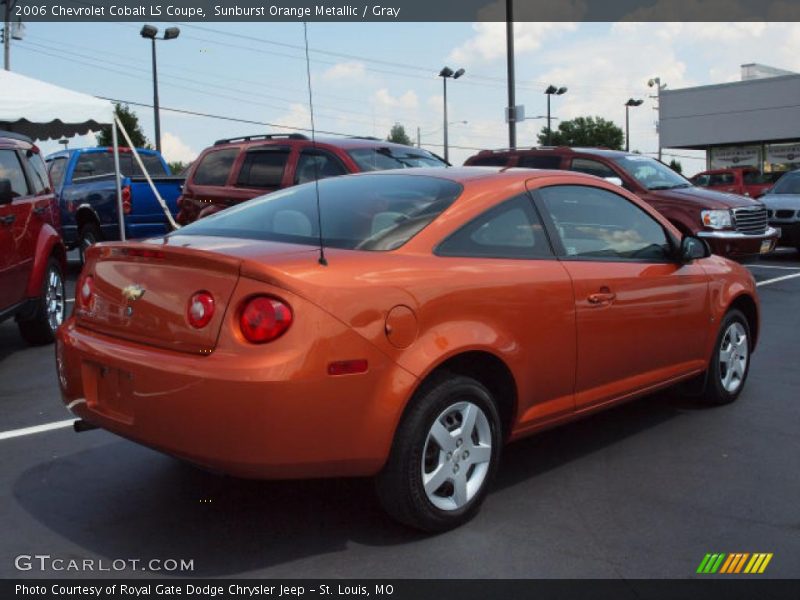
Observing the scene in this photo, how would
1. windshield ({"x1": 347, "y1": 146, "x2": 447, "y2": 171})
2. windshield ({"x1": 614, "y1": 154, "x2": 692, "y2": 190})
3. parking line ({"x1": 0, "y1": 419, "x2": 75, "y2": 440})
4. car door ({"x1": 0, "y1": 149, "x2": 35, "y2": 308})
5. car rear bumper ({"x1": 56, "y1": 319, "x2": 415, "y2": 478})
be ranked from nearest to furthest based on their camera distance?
car rear bumper ({"x1": 56, "y1": 319, "x2": 415, "y2": 478}) → parking line ({"x1": 0, "y1": 419, "x2": 75, "y2": 440}) → car door ({"x1": 0, "y1": 149, "x2": 35, "y2": 308}) → windshield ({"x1": 347, "y1": 146, "x2": 447, "y2": 171}) → windshield ({"x1": 614, "y1": 154, "x2": 692, "y2": 190})

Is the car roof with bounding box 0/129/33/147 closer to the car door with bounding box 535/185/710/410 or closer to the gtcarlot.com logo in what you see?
the car door with bounding box 535/185/710/410

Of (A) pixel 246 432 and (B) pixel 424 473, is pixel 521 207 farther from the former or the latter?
(A) pixel 246 432

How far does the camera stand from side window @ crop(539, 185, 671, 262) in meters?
4.43

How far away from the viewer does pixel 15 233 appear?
23.9 feet

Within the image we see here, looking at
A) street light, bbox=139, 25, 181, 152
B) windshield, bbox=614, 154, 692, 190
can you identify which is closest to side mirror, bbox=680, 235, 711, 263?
windshield, bbox=614, 154, 692, 190

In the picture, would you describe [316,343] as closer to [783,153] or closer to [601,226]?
[601,226]

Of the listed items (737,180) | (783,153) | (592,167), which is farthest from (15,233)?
(783,153)

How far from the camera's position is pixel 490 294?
150 inches

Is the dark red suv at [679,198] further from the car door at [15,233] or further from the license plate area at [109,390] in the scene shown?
the license plate area at [109,390]

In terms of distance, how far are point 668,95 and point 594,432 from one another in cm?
3749

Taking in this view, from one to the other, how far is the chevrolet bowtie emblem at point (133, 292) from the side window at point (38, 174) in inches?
190

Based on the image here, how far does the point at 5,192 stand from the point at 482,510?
4922 mm

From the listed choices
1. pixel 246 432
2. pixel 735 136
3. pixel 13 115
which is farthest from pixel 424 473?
pixel 735 136

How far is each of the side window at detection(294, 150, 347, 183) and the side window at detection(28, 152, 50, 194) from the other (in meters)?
2.76
